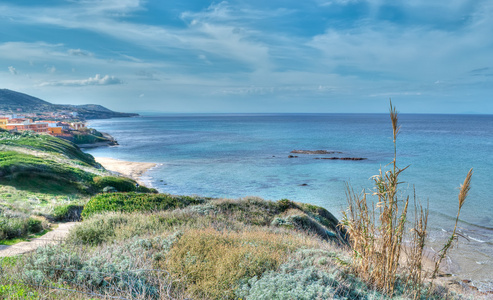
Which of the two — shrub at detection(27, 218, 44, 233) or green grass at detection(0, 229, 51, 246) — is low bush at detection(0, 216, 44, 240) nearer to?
shrub at detection(27, 218, 44, 233)

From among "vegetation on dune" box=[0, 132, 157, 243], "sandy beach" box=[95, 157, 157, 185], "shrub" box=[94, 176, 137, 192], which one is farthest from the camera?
"sandy beach" box=[95, 157, 157, 185]

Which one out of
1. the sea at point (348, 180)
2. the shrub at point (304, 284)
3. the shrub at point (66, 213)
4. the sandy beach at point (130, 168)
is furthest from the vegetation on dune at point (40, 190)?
the sandy beach at point (130, 168)

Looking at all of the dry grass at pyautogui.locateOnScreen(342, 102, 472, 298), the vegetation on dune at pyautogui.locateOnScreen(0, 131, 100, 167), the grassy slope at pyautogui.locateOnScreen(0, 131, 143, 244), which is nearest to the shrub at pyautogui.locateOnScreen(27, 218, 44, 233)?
the grassy slope at pyautogui.locateOnScreen(0, 131, 143, 244)

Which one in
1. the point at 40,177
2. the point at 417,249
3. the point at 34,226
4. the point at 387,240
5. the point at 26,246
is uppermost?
the point at 387,240

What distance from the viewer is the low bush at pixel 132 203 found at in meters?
12.9

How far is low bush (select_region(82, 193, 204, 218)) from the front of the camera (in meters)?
12.9

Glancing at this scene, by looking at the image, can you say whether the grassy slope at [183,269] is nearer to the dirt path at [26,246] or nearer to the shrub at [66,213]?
the dirt path at [26,246]

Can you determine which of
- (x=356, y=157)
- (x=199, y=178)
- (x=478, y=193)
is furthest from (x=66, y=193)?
(x=356, y=157)

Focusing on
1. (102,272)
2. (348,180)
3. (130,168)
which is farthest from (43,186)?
(348,180)

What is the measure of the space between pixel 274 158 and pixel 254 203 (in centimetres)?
3817

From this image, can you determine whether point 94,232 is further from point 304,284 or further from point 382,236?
point 382,236

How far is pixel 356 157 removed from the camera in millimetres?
53188

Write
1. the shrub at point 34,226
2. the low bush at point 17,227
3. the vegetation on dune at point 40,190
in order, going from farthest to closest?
1. the vegetation on dune at point 40,190
2. the shrub at point 34,226
3. the low bush at point 17,227

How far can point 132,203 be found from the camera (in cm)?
1384
